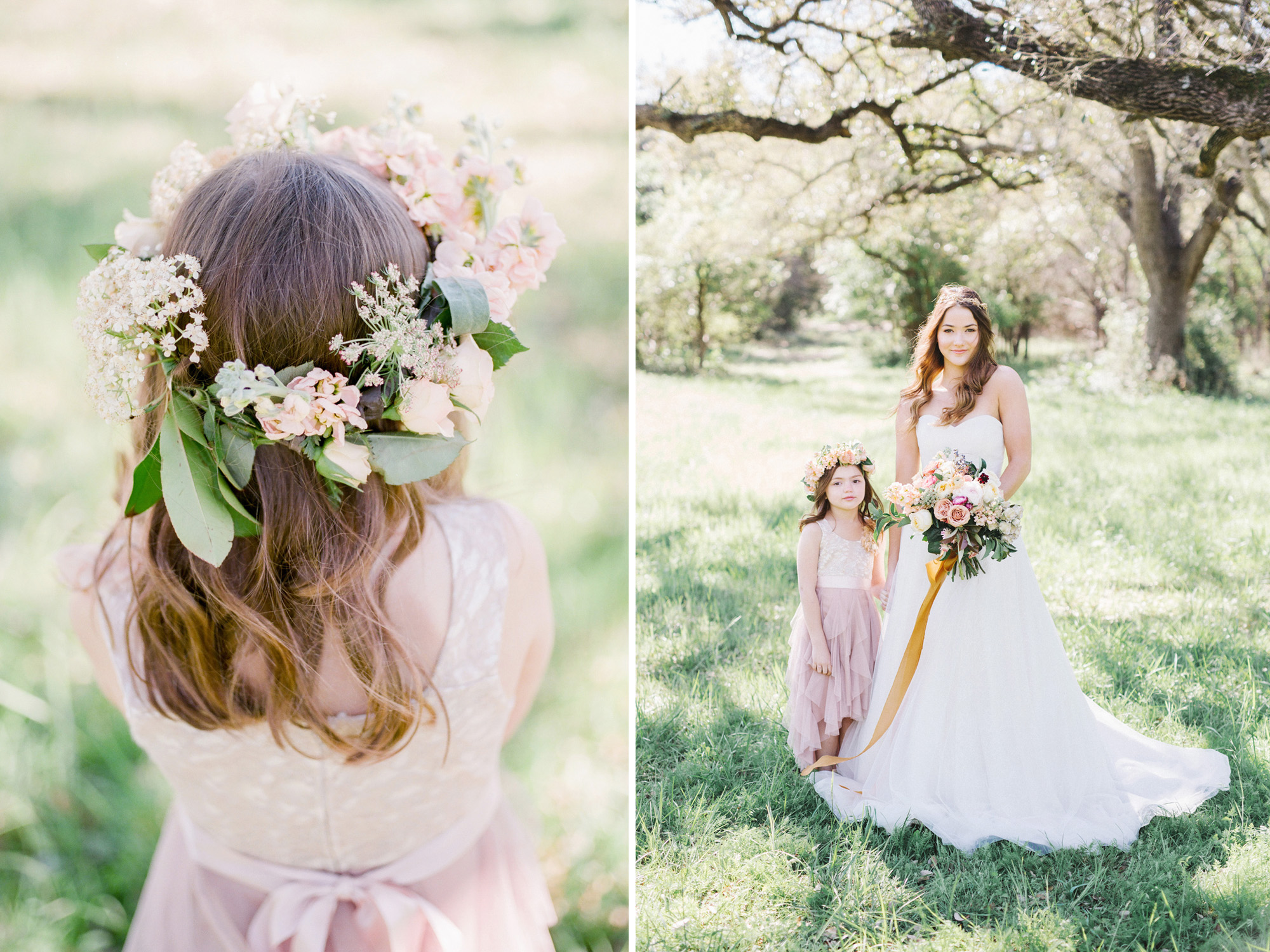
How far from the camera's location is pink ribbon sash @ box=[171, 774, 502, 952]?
166 cm

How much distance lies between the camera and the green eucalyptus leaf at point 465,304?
1452 mm

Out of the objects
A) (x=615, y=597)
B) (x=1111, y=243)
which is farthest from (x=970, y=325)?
(x=1111, y=243)

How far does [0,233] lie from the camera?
150 inches

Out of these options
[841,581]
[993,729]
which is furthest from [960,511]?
[993,729]

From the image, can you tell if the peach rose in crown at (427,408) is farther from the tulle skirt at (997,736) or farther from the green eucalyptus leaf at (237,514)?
the tulle skirt at (997,736)

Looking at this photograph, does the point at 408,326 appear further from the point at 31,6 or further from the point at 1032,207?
the point at 1032,207

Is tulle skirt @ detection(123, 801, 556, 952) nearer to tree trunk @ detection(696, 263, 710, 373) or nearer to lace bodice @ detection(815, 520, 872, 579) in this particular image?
lace bodice @ detection(815, 520, 872, 579)

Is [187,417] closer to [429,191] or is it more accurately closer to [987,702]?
[429,191]

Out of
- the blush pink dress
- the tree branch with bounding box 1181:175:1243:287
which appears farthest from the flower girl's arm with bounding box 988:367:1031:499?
the tree branch with bounding box 1181:175:1243:287

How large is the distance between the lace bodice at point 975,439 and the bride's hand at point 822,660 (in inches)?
25.7

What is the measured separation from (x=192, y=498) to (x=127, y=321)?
0.27 metres

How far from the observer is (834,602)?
281 centimetres

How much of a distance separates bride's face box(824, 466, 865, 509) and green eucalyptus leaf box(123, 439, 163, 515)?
187 cm

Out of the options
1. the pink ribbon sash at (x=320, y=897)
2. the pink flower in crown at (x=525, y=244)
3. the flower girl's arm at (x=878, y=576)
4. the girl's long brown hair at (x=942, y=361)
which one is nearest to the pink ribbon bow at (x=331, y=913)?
the pink ribbon sash at (x=320, y=897)
